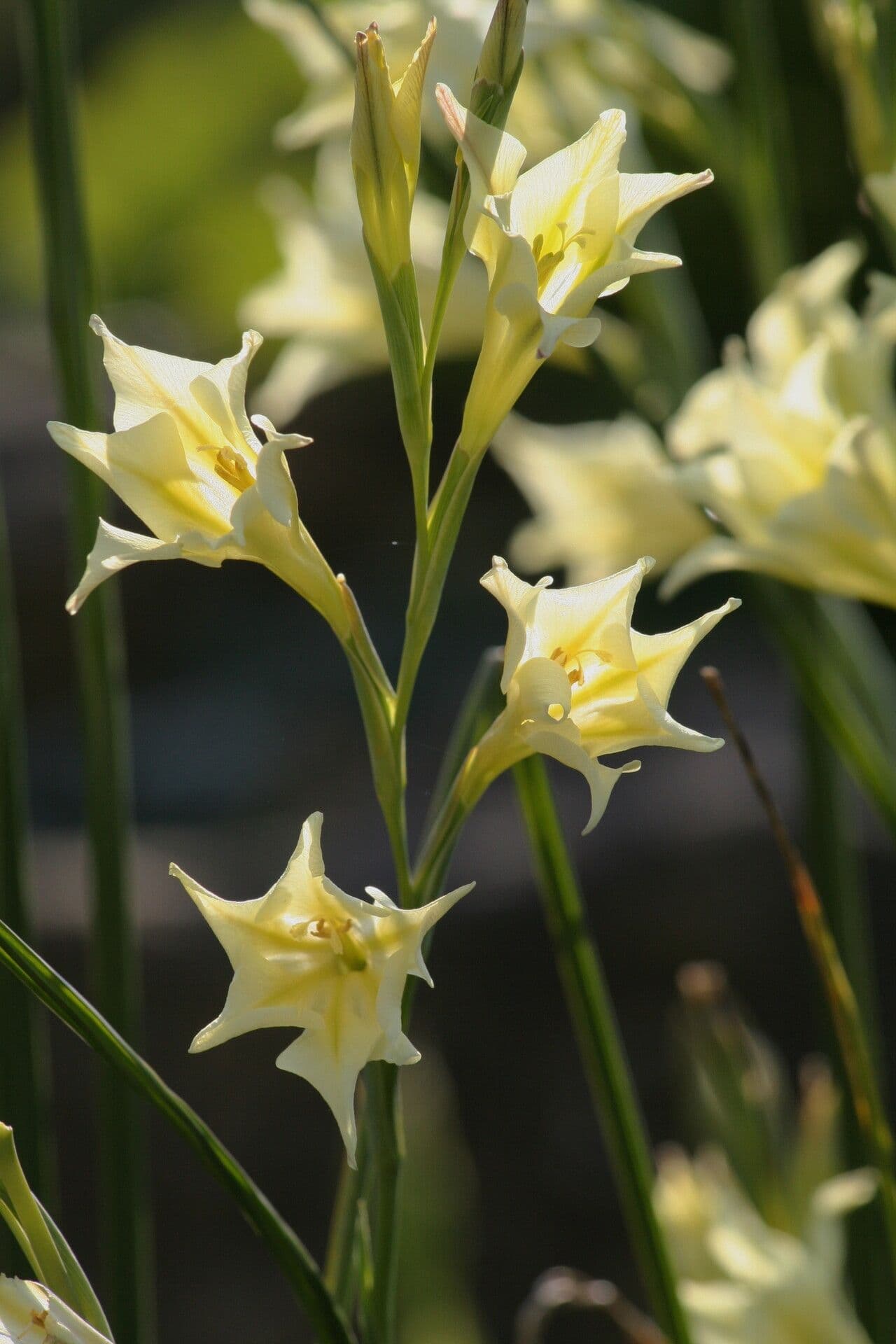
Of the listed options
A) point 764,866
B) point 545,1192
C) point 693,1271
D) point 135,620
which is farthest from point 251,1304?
point 135,620

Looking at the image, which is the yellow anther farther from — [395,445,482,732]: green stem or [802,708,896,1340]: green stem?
[802,708,896,1340]: green stem

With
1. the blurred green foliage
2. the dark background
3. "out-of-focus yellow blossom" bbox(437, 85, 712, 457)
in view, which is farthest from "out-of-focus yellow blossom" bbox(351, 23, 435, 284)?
the blurred green foliage

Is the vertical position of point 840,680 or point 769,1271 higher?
point 840,680

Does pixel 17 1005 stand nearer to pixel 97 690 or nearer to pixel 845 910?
pixel 97 690

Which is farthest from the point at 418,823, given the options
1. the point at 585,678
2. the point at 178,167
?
the point at 178,167

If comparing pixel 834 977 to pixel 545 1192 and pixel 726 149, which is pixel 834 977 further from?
pixel 545 1192

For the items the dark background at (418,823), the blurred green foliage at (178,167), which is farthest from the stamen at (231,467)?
the blurred green foliage at (178,167)
